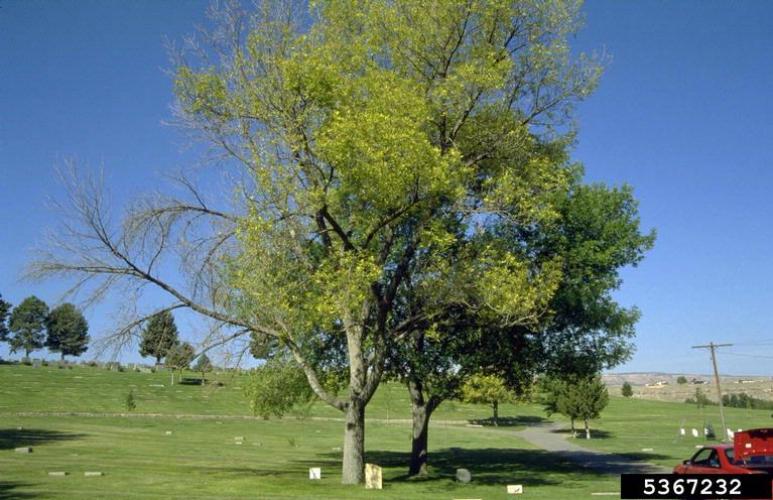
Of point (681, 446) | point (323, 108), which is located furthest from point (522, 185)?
point (681, 446)

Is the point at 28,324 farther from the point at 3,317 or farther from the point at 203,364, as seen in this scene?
the point at 203,364

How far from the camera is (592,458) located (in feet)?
150

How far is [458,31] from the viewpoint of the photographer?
23219 millimetres

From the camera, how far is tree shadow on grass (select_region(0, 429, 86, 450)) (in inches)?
1464

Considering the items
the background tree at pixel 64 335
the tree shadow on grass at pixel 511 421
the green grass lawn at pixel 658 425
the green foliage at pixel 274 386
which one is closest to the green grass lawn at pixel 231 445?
the green grass lawn at pixel 658 425

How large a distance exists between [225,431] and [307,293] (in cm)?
4217

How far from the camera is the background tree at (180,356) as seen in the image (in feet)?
72.4

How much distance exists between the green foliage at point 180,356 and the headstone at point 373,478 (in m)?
6.50

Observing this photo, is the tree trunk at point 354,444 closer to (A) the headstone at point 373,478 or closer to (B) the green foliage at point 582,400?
(A) the headstone at point 373,478

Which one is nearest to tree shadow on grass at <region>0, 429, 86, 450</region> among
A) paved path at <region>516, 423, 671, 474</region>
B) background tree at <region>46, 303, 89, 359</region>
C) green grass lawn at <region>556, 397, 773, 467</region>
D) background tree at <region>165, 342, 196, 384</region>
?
background tree at <region>165, 342, 196, 384</region>

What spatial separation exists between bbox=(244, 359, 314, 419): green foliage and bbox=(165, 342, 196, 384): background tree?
705 centimetres

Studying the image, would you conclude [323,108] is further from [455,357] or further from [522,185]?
[455,357]

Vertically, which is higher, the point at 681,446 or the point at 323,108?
the point at 323,108

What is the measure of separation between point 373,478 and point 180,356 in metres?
7.00
